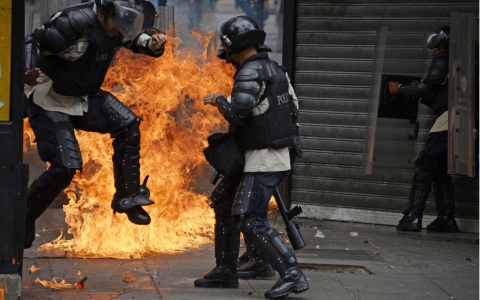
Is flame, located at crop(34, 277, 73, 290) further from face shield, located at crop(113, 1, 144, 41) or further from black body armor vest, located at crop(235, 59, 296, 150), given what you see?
face shield, located at crop(113, 1, 144, 41)

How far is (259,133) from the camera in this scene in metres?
6.13

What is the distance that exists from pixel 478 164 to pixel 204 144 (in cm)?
286

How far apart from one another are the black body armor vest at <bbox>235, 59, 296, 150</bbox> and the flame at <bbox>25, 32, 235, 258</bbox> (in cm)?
175

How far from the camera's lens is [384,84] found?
920cm

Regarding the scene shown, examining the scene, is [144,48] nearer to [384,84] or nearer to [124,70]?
[124,70]

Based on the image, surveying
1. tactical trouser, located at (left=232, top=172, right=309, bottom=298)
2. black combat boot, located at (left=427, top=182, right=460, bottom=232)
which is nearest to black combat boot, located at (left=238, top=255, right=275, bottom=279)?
tactical trouser, located at (left=232, top=172, right=309, bottom=298)

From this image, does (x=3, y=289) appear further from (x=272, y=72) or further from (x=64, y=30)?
(x=272, y=72)

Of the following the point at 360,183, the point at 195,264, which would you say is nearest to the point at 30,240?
the point at 195,264

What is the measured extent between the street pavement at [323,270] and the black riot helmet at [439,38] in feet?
6.45

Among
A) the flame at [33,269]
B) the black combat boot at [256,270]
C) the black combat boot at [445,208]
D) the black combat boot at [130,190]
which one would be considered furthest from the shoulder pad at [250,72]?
the black combat boot at [445,208]

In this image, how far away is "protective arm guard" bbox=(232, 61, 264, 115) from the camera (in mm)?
5895

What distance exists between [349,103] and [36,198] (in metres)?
4.15

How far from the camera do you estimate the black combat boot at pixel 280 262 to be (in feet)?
19.8

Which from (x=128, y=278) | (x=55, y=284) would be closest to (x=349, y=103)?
(x=128, y=278)
